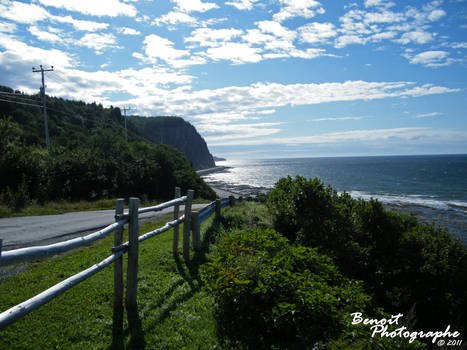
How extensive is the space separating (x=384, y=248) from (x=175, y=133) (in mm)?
148696

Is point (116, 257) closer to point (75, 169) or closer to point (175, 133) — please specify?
point (75, 169)

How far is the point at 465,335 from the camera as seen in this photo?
5.76 m

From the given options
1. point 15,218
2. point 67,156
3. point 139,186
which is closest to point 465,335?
point 15,218

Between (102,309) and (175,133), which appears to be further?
(175,133)

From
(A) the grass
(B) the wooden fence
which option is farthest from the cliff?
(B) the wooden fence

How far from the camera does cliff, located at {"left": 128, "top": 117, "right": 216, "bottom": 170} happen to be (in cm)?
13588

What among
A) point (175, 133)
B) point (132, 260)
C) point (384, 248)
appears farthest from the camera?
point (175, 133)

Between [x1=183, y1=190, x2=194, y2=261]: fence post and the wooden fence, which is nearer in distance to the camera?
the wooden fence

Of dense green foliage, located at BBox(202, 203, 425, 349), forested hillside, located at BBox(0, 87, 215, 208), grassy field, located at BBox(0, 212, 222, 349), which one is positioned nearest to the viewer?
dense green foliage, located at BBox(202, 203, 425, 349)

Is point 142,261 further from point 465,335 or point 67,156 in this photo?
point 67,156

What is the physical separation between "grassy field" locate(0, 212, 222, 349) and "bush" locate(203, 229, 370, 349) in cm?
47

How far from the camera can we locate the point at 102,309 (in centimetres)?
451

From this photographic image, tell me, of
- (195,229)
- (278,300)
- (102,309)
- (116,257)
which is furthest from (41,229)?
(278,300)

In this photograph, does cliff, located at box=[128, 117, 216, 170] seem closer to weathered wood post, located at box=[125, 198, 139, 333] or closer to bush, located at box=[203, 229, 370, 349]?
weathered wood post, located at box=[125, 198, 139, 333]
